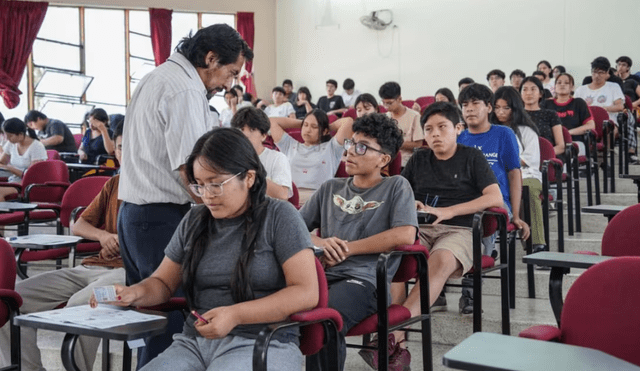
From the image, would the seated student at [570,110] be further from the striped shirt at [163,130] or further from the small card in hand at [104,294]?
the small card in hand at [104,294]

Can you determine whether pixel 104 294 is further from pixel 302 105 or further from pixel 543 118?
pixel 302 105

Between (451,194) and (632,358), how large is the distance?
1.88 m

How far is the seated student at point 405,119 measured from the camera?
5.96 m

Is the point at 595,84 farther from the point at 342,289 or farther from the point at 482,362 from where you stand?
the point at 482,362

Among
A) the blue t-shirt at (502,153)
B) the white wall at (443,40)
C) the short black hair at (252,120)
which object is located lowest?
the blue t-shirt at (502,153)

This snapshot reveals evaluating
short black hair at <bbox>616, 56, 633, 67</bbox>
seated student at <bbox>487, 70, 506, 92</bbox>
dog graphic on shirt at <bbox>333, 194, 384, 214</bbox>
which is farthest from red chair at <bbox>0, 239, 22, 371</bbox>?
short black hair at <bbox>616, 56, 633, 67</bbox>

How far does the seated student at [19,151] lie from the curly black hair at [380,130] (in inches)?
188

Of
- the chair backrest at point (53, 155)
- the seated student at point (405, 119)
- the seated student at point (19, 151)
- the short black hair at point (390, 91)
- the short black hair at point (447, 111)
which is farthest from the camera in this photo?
the chair backrest at point (53, 155)

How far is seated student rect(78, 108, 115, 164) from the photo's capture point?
7.94m

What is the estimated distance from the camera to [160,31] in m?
11.8

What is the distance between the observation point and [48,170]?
19.7 ft

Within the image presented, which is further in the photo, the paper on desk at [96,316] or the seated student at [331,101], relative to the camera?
the seated student at [331,101]

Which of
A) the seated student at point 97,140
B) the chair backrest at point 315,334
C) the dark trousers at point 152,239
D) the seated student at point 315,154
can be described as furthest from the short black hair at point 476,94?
the seated student at point 97,140

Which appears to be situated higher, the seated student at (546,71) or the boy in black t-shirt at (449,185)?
the seated student at (546,71)
